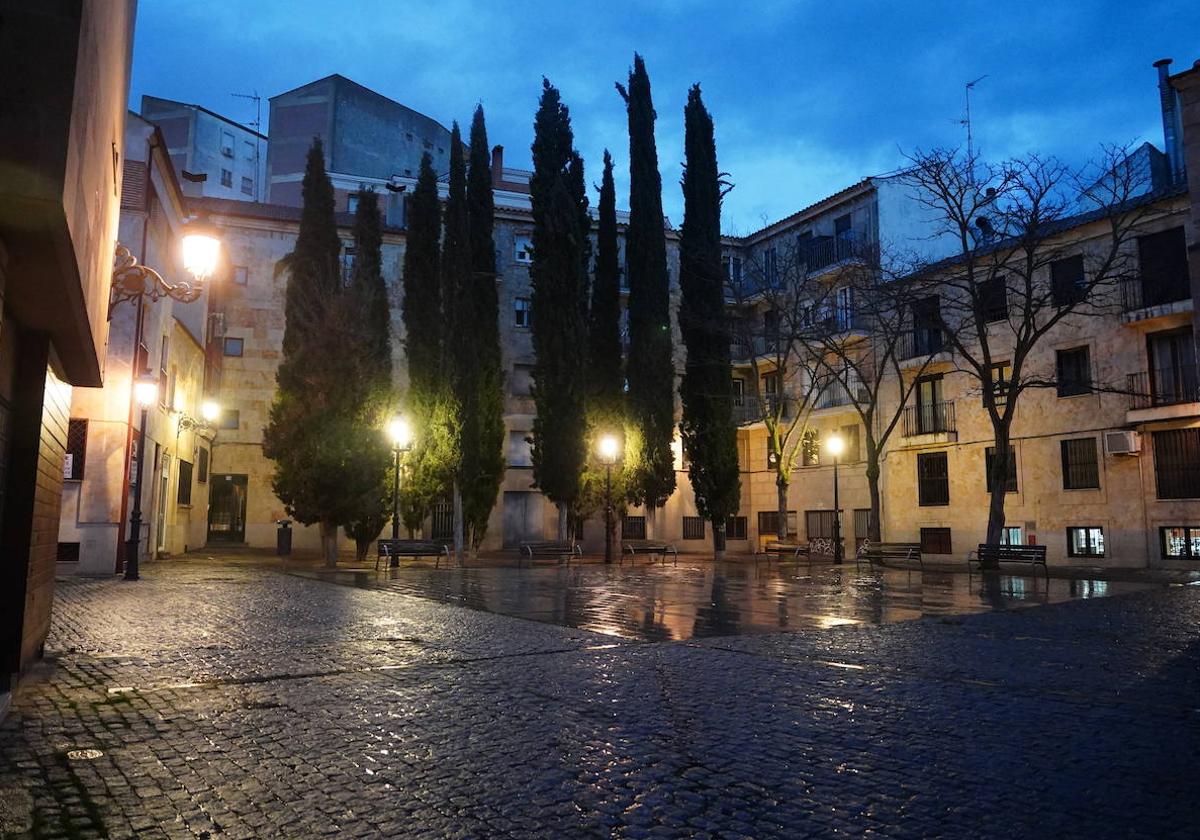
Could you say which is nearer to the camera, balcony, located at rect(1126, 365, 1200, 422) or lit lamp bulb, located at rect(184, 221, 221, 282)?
lit lamp bulb, located at rect(184, 221, 221, 282)

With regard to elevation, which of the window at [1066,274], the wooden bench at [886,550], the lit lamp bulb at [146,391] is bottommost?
the wooden bench at [886,550]

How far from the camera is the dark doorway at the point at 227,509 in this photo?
35438 mm

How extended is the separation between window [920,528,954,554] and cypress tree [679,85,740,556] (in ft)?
22.9

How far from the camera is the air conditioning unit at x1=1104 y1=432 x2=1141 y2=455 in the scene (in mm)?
26453

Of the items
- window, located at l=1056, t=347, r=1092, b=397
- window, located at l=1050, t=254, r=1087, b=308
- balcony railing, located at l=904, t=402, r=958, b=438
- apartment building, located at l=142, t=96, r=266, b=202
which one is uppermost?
apartment building, located at l=142, t=96, r=266, b=202

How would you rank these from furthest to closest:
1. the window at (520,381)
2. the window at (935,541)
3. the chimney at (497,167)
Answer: the chimney at (497,167), the window at (520,381), the window at (935,541)

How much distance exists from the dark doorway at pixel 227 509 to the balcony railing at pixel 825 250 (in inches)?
963

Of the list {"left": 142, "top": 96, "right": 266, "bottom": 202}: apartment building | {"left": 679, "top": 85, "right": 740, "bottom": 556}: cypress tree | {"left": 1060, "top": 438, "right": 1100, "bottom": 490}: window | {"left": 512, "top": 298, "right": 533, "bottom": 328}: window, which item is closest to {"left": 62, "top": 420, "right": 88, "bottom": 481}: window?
{"left": 679, "top": 85, "right": 740, "bottom": 556}: cypress tree

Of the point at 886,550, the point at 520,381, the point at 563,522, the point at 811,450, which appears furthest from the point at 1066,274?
the point at 520,381

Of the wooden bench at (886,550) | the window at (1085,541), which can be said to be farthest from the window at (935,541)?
the wooden bench at (886,550)

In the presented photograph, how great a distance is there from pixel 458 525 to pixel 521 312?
14359 mm

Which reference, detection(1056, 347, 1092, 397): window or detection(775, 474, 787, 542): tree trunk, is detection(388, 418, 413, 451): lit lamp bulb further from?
detection(1056, 347, 1092, 397): window

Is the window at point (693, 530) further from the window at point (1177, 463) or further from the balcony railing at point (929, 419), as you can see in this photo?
the window at point (1177, 463)

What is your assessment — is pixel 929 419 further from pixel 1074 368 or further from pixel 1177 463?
pixel 1177 463
